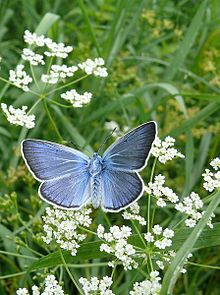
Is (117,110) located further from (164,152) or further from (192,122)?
(164,152)

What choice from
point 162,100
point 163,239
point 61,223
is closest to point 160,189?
point 163,239

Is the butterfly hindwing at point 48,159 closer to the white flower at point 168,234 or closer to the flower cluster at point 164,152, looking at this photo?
the flower cluster at point 164,152

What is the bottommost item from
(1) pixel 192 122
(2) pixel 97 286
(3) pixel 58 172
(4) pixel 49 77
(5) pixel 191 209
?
(2) pixel 97 286

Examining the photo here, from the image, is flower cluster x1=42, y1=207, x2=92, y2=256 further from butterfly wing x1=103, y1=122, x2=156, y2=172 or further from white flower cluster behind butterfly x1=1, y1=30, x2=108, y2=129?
white flower cluster behind butterfly x1=1, y1=30, x2=108, y2=129

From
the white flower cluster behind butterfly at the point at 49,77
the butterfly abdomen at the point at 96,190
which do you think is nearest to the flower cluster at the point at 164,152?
the butterfly abdomen at the point at 96,190

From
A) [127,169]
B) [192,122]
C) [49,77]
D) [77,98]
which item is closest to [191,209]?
[127,169]

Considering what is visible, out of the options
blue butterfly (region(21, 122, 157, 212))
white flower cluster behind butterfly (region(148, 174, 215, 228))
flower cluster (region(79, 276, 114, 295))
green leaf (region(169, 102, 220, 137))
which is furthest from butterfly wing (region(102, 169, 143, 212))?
green leaf (region(169, 102, 220, 137))

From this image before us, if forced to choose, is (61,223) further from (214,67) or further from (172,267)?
(214,67)
